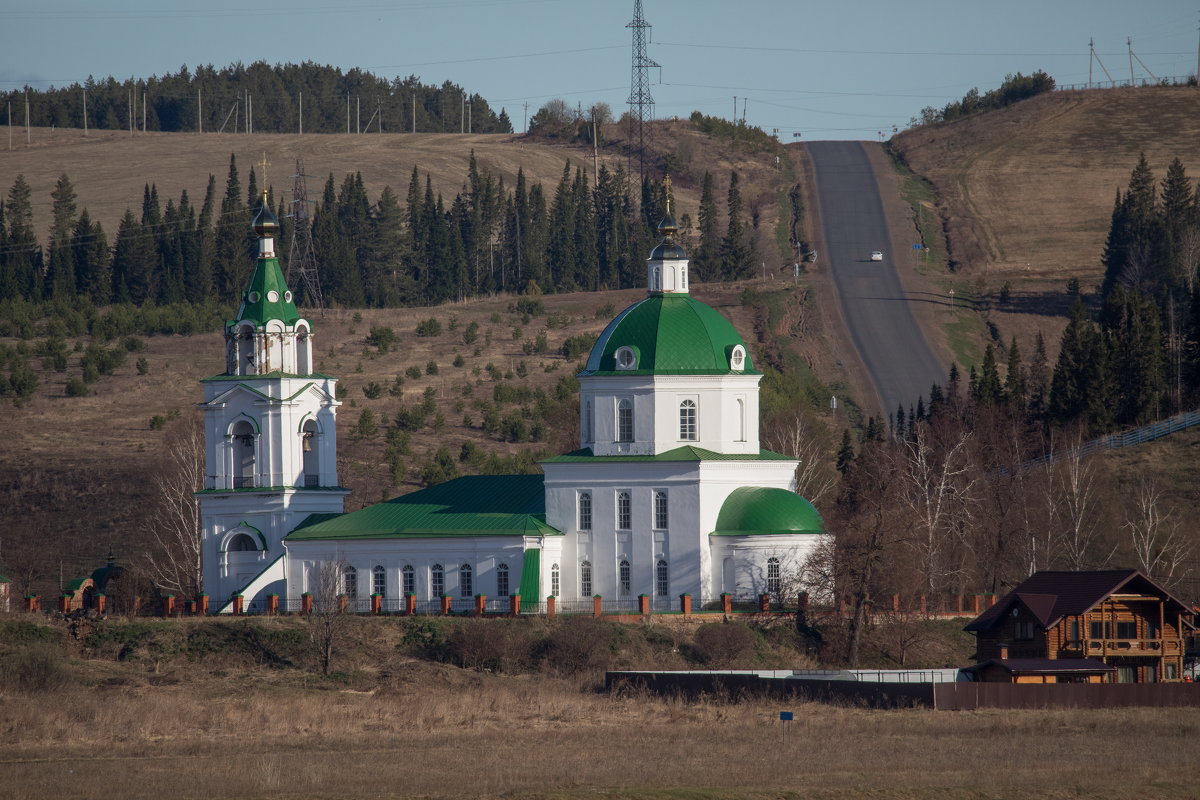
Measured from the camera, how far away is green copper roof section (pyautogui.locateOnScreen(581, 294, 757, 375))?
2440 inches

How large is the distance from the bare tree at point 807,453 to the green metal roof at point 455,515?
13397 millimetres

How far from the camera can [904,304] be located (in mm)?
117750

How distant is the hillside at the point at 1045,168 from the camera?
12650cm

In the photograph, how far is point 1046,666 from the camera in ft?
159

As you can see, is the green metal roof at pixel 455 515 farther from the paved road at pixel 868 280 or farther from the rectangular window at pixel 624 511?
the paved road at pixel 868 280

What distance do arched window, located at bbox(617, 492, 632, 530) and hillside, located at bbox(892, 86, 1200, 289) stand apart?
63.9 metres

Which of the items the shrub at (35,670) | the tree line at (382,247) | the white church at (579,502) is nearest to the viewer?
the shrub at (35,670)

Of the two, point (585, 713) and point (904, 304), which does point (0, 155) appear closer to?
point (904, 304)

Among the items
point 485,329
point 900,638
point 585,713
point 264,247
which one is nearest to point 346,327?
point 485,329

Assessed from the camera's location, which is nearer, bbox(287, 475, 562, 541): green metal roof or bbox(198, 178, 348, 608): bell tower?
bbox(287, 475, 562, 541): green metal roof

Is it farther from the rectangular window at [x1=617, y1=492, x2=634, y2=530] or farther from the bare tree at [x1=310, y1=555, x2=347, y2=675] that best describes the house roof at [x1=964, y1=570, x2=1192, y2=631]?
the bare tree at [x1=310, y1=555, x2=347, y2=675]

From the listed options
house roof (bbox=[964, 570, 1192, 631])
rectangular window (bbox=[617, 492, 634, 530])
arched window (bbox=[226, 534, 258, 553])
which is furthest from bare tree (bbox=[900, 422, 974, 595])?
arched window (bbox=[226, 534, 258, 553])

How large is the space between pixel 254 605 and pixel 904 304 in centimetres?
6396

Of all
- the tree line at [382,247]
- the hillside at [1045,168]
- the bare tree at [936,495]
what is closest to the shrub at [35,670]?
the bare tree at [936,495]
